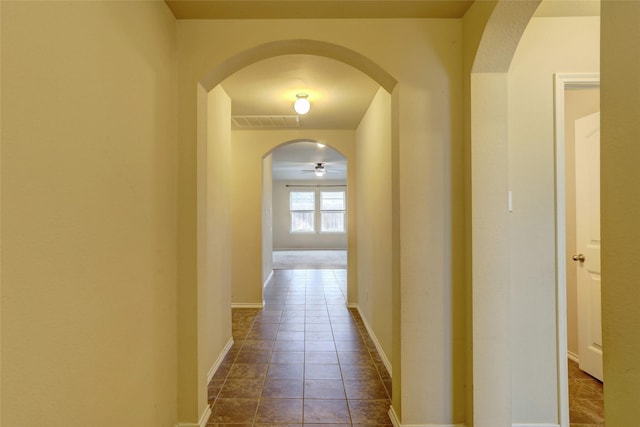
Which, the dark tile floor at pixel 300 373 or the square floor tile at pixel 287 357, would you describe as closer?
the dark tile floor at pixel 300 373

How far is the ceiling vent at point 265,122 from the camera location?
12.9 ft

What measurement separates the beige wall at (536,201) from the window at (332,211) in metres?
9.89

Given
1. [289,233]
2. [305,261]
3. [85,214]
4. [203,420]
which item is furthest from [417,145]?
[289,233]

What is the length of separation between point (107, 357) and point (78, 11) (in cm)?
129

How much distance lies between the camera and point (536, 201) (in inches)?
77.9

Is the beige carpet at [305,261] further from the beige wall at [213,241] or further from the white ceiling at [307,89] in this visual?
the beige wall at [213,241]

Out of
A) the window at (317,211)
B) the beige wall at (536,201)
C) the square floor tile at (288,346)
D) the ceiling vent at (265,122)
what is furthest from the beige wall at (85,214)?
the window at (317,211)

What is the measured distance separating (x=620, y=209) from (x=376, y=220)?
8.23 ft

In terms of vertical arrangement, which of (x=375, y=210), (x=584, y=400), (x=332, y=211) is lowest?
(x=584, y=400)

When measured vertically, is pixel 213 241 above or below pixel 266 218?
below

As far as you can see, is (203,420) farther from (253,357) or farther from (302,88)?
(302,88)

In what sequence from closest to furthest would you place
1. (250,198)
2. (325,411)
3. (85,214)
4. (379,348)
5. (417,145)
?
(85,214) → (417,145) → (325,411) → (379,348) → (250,198)

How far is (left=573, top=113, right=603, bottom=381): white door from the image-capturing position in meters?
2.57

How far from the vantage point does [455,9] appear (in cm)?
180
